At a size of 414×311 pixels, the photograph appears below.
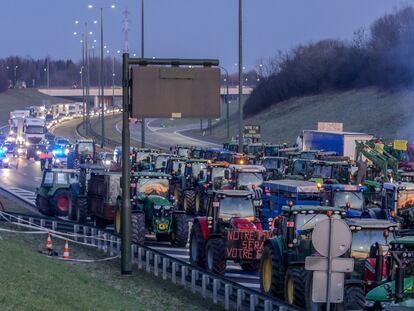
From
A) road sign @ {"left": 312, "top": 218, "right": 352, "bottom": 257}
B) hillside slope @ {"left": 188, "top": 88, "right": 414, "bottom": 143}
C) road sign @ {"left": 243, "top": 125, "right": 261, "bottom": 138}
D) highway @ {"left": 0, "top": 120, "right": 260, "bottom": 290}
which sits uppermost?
hillside slope @ {"left": 188, "top": 88, "right": 414, "bottom": 143}

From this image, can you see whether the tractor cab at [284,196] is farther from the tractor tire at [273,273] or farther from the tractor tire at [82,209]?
the tractor tire at [82,209]

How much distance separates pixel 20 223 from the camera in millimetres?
35344

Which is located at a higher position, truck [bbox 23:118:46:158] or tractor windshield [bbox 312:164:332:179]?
truck [bbox 23:118:46:158]

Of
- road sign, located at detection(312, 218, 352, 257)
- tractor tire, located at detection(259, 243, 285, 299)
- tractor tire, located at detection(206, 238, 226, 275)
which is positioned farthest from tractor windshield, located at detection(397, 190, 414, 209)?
road sign, located at detection(312, 218, 352, 257)

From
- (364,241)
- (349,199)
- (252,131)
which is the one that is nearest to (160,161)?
(349,199)

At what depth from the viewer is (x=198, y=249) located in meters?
25.9

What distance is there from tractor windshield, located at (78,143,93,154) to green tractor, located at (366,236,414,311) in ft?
174

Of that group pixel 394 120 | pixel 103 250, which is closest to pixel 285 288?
pixel 103 250

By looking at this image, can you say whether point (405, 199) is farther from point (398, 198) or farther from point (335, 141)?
point (335, 141)

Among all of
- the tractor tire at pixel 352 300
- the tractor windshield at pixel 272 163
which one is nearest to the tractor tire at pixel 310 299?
the tractor tire at pixel 352 300

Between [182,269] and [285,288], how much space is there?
4.55m

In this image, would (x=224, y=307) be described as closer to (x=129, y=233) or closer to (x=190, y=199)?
(x=129, y=233)

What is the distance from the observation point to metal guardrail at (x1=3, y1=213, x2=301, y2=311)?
19828 mm

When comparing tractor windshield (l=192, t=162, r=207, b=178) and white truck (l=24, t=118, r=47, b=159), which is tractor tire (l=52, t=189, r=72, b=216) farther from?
white truck (l=24, t=118, r=47, b=159)
